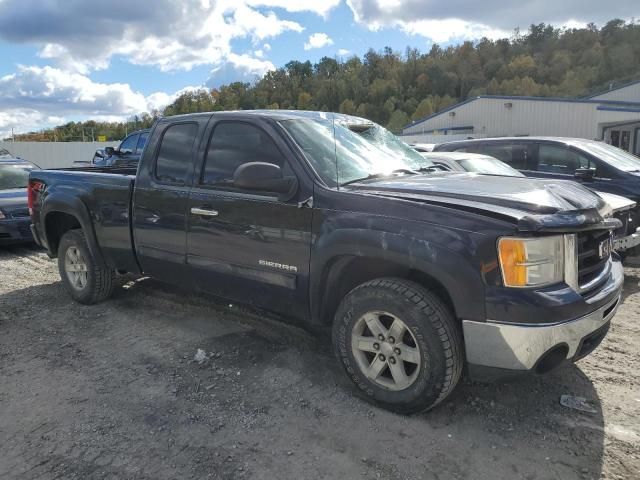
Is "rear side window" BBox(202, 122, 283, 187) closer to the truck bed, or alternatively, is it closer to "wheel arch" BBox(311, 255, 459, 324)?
"wheel arch" BBox(311, 255, 459, 324)

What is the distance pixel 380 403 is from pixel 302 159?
1.67 metres

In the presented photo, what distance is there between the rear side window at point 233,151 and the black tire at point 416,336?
118 centimetres

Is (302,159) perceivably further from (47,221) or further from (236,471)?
(47,221)

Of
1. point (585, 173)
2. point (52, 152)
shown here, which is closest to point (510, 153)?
point (585, 173)

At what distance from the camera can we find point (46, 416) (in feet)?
10.7

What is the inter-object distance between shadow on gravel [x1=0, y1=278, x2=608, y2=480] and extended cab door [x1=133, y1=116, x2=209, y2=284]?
683 mm

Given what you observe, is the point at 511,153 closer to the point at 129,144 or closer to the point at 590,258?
the point at 590,258

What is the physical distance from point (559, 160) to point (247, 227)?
19.6ft

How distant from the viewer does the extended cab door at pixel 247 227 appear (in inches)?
138

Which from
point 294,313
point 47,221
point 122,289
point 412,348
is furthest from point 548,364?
point 47,221

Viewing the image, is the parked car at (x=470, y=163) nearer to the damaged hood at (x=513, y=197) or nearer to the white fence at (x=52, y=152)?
the damaged hood at (x=513, y=197)

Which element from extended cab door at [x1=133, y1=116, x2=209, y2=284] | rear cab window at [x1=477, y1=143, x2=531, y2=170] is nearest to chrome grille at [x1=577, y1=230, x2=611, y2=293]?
extended cab door at [x1=133, y1=116, x2=209, y2=284]

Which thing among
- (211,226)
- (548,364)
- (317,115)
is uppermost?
(317,115)

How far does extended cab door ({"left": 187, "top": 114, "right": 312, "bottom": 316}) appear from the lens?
3514 mm
